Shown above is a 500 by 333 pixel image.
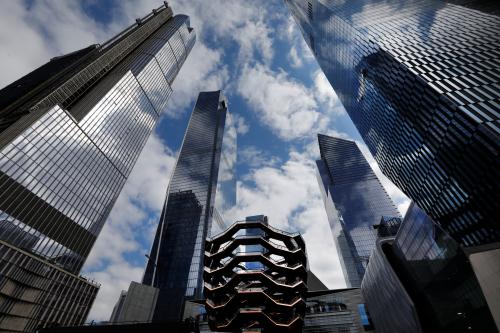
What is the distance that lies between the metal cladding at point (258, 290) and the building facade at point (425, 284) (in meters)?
16.3

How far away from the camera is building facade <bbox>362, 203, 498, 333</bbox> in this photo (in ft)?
91.5

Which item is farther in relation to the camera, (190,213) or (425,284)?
(190,213)

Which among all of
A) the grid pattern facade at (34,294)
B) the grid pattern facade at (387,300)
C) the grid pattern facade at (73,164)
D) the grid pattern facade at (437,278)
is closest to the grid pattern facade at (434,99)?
the grid pattern facade at (437,278)

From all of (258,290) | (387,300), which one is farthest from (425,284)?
(258,290)

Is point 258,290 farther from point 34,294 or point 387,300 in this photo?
point 34,294

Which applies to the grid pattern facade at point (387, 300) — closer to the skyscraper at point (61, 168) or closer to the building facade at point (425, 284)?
the building facade at point (425, 284)

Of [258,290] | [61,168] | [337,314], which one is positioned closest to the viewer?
[258,290]

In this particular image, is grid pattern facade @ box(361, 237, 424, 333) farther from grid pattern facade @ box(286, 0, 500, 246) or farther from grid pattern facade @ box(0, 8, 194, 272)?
grid pattern facade @ box(0, 8, 194, 272)

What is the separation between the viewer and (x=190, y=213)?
126688 mm

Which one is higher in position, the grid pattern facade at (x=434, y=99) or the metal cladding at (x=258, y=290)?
the grid pattern facade at (x=434, y=99)

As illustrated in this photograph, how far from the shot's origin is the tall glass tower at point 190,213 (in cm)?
10462

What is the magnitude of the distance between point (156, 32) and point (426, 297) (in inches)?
6930

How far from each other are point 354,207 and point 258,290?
128 meters

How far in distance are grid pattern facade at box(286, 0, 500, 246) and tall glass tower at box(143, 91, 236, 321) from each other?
70.3 m
